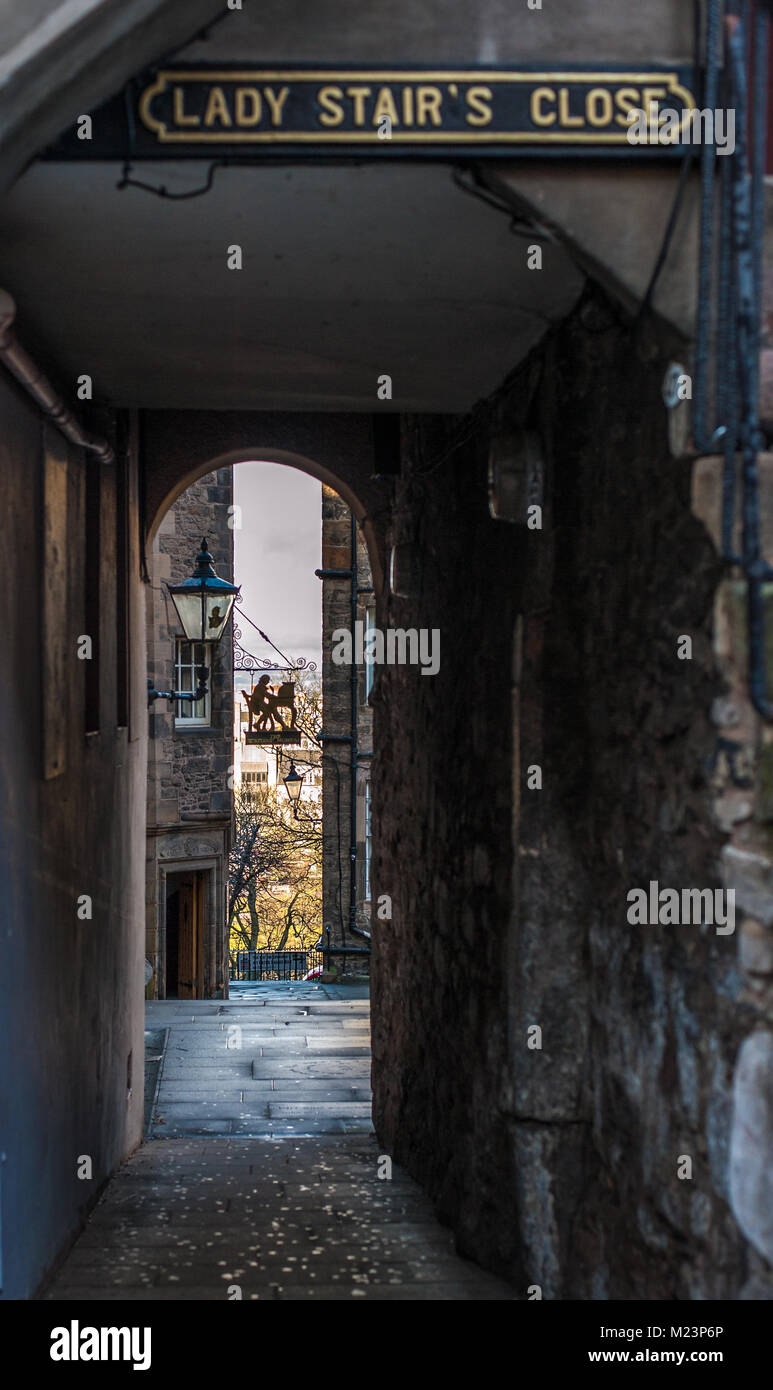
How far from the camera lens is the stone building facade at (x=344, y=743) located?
14961 mm

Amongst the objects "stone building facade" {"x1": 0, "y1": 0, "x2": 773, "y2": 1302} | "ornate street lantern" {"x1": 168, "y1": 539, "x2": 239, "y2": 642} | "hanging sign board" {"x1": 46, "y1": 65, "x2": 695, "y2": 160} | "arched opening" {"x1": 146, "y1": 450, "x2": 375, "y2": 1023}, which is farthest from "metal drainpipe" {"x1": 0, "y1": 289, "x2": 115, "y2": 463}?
"arched opening" {"x1": 146, "y1": 450, "x2": 375, "y2": 1023}

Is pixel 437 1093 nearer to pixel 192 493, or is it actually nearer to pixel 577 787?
pixel 577 787

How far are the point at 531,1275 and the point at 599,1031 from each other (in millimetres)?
902

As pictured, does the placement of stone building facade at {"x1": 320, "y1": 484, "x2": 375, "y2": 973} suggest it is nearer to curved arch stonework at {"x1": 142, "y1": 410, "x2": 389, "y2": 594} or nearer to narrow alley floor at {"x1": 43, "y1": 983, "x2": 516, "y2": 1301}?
narrow alley floor at {"x1": 43, "y1": 983, "x2": 516, "y2": 1301}

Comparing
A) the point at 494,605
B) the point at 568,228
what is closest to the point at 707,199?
the point at 568,228

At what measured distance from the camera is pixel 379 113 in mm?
2691

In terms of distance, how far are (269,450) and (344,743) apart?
27.3ft

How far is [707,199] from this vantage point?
2574 millimetres

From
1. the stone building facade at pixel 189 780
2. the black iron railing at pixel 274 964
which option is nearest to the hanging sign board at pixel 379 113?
the stone building facade at pixel 189 780

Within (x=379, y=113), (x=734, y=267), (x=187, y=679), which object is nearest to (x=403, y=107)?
(x=379, y=113)

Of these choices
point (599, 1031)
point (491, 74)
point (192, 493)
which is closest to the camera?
point (491, 74)

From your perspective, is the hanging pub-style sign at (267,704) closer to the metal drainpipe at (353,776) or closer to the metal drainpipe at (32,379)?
the metal drainpipe at (353,776)

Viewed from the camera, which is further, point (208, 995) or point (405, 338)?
point (208, 995)
